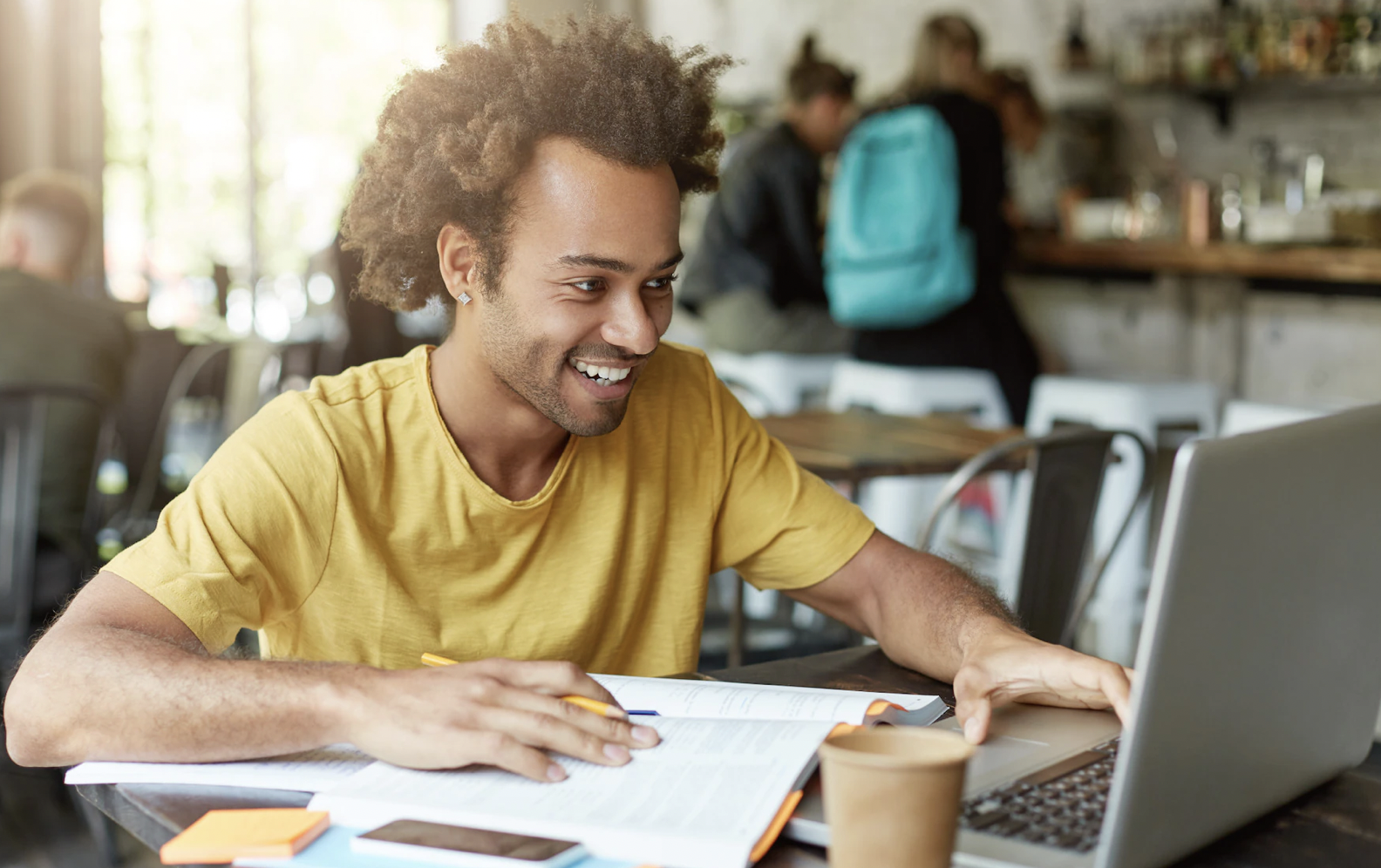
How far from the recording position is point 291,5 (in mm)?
7293

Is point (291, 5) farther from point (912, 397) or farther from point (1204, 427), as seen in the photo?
point (1204, 427)

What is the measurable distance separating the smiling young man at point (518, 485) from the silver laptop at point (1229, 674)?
16cm

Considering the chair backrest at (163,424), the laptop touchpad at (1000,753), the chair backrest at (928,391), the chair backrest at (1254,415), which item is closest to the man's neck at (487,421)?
the laptop touchpad at (1000,753)

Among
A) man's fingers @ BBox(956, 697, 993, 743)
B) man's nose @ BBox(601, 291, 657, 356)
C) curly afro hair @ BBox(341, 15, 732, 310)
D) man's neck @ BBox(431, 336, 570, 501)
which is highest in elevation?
curly afro hair @ BBox(341, 15, 732, 310)

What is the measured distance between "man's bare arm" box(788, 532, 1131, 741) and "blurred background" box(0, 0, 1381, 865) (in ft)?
2.30

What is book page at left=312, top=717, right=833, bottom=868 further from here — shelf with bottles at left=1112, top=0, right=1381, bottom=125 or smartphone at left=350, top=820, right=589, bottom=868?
shelf with bottles at left=1112, top=0, right=1381, bottom=125

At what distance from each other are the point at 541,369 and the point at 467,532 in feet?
0.57

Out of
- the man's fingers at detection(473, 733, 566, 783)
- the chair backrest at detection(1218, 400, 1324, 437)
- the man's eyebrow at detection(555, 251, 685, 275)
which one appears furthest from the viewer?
the chair backrest at detection(1218, 400, 1324, 437)

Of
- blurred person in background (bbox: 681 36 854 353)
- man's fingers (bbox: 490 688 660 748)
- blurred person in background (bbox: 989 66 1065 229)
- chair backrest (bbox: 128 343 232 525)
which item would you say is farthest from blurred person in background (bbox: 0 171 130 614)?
blurred person in background (bbox: 989 66 1065 229)

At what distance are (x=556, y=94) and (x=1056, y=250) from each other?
3.41 metres

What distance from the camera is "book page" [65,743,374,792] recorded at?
37.4 inches

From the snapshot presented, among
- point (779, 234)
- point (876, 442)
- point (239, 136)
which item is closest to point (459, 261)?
point (876, 442)

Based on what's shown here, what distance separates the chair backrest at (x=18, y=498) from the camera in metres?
2.61

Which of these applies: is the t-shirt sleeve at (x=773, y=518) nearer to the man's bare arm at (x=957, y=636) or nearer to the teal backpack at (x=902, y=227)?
the man's bare arm at (x=957, y=636)
